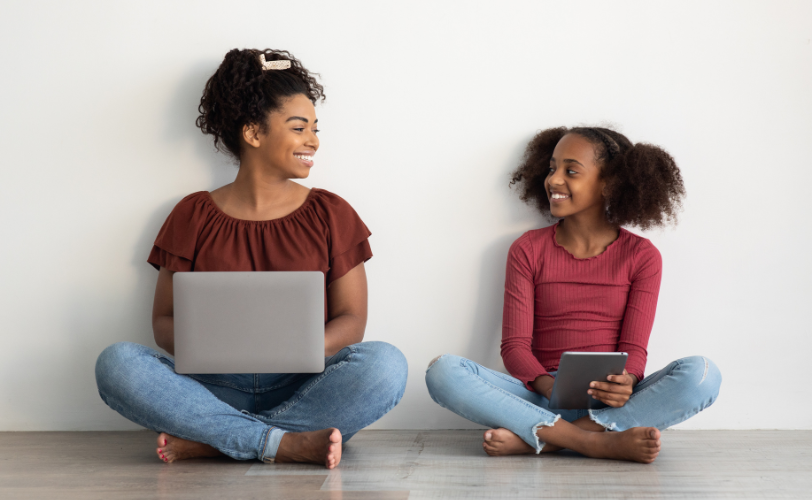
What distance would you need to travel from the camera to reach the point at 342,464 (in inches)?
61.1

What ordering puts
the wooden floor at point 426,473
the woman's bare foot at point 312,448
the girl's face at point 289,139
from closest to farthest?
the wooden floor at point 426,473
the woman's bare foot at point 312,448
the girl's face at point 289,139

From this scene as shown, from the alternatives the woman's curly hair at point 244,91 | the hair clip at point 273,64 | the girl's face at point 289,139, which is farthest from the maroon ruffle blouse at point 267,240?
the hair clip at point 273,64

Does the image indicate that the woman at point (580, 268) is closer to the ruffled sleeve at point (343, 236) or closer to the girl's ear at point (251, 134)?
the ruffled sleeve at point (343, 236)

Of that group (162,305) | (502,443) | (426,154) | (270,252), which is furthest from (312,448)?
(426,154)

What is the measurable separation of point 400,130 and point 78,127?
0.95m

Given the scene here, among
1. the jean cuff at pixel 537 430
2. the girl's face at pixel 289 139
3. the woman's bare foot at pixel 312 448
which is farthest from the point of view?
the girl's face at pixel 289 139

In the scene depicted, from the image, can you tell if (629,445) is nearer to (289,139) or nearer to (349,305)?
(349,305)

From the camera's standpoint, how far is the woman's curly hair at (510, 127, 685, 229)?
71.7 inches

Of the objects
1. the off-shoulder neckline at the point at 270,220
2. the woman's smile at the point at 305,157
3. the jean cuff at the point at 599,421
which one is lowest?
the jean cuff at the point at 599,421

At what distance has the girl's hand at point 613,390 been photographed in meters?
1.60

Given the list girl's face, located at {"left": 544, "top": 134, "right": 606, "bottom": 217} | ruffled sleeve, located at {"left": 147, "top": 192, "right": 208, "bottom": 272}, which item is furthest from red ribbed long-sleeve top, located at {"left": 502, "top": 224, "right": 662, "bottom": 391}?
ruffled sleeve, located at {"left": 147, "top": 192, "right": 208, "bottom": 272}

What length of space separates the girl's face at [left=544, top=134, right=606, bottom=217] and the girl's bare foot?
2.00ft

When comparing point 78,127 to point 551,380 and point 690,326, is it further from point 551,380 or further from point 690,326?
point 690,326

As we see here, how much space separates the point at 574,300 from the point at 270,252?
820 mm
